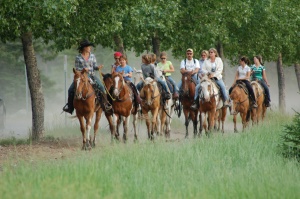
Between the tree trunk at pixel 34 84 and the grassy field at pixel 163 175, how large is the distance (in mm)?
8078

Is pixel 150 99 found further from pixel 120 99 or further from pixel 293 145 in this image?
pixel 293 145

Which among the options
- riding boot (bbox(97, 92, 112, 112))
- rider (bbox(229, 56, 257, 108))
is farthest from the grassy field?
rider (bbox(229, 56, 257, 108))

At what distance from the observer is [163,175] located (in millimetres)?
13156

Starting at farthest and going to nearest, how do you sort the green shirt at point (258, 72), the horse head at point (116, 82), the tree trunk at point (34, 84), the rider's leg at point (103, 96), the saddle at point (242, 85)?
the green shirt at point (258, 72)
the saddle at point (242, 85)
the tree trunk at point (34, 84)
the horse head at point (116, 82)
the rider's leg at point (103, 96)

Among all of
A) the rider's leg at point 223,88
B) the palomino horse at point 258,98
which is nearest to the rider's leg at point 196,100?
the rider's leg at point 223,88

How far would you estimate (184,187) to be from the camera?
465 inches

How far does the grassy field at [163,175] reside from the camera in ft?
36.5

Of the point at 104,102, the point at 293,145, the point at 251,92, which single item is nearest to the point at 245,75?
the point at 251,92

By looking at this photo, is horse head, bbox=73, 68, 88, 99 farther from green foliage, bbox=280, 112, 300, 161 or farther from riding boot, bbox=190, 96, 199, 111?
green foliage, bbox=280, 112, 300, 161

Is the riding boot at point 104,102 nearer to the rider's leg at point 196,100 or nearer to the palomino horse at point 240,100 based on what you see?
the rider's leg at point 196,100

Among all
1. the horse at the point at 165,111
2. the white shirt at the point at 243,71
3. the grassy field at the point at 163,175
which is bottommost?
the grassy field at the point at 163,175

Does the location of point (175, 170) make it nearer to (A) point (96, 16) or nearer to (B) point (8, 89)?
(A) point (96, 16)

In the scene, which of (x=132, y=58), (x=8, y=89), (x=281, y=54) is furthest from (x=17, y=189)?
(x=132, y=58)

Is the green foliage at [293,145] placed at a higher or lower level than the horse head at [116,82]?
lower
